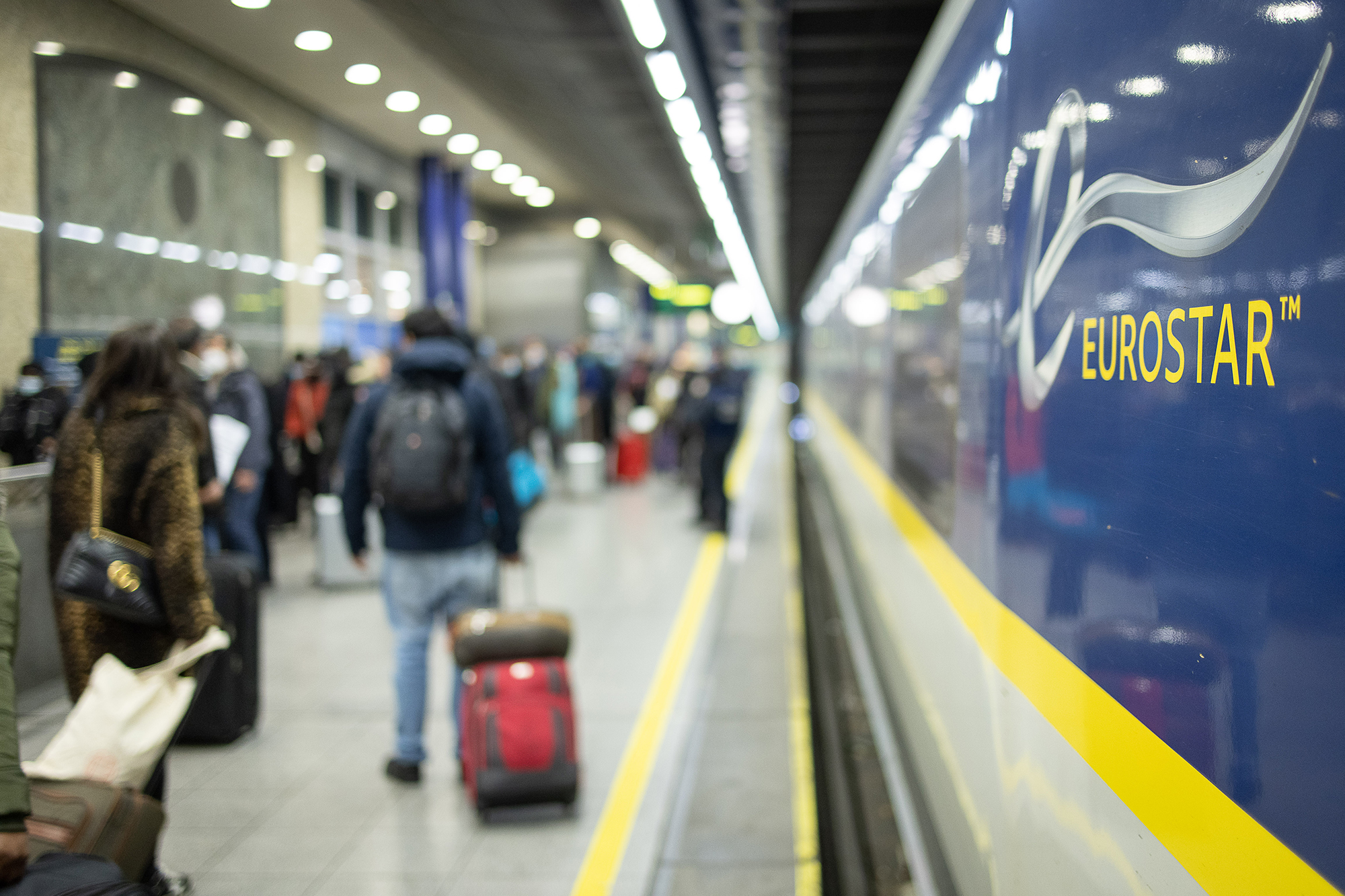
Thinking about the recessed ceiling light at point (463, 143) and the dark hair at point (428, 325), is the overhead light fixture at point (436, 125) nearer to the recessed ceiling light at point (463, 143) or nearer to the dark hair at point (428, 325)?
the recessed ceiling light at point (463, 143)

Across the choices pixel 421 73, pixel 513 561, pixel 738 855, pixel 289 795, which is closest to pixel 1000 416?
pixel 738 855

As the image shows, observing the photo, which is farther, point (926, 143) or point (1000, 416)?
point (926, 143)

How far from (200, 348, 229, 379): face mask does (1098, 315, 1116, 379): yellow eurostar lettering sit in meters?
6.39

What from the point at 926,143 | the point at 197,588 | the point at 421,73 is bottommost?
the point at 197,588

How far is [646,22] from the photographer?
277 inches

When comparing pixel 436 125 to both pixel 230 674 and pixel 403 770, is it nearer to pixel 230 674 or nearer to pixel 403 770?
pixel 230 674

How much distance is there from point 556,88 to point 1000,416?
974 centimetres

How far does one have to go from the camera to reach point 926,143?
443 centimetres

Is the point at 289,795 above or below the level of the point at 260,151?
below

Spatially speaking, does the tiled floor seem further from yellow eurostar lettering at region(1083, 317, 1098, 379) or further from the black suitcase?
yellow eurostar lettering at region(1083, 317, 1098, 379)

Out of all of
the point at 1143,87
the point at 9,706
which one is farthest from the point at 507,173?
the point at 1143,87

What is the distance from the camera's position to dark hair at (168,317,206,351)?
556cm

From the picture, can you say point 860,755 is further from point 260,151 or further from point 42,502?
point 260,151

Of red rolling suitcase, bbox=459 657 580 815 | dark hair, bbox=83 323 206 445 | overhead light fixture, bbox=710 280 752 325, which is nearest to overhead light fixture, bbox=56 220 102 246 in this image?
dark hair, bbox=83 323 206 445
